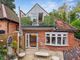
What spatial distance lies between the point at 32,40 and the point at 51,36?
309 centimetres

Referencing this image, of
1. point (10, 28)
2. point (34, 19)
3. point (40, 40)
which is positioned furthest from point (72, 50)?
point (10, 28)

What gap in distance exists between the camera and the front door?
103 ft

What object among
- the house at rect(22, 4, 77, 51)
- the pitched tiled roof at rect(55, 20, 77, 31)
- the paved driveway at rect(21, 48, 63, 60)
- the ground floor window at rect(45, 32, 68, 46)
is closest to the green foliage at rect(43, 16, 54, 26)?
the house at rect(22, 4, 77, 51)

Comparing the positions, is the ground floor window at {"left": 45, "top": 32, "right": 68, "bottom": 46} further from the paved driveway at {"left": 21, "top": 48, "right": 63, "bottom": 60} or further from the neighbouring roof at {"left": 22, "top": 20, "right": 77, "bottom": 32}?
the paved driveway at {"left": 21, "top": 48, "right": 63, "bottom": 60}

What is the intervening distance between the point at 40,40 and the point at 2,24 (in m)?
6.43

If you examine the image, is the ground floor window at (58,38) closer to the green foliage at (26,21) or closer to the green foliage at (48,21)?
the green foliage at (48,21)

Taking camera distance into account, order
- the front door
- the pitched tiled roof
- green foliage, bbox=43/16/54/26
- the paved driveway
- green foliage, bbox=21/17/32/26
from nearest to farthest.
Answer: the paved driveway
the pitched tiled roof
green foliage, bbox=43/16/54/26
green foliage, bbox=21/17/32/26
the front door

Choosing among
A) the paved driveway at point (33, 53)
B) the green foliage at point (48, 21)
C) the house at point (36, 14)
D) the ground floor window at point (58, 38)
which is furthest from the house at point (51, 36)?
the paved driveway at point (33, 53)

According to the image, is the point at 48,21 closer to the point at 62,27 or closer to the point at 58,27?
the point at 58,27

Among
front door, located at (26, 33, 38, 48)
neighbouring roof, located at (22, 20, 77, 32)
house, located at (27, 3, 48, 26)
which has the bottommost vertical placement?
front door, located at (26, 33, 38, 48)

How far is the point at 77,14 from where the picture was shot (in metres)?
47.5

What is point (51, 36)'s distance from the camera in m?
30.5

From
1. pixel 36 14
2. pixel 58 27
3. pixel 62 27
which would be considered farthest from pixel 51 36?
pixel 36 14

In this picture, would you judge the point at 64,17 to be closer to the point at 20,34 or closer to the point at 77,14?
the point at 77,14
